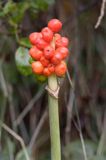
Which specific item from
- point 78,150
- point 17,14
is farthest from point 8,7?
point 78,150

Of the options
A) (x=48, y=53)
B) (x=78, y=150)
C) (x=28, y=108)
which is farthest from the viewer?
(x=28, y=108)

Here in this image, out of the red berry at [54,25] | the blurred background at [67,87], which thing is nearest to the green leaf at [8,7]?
the blurred background at [67,87]

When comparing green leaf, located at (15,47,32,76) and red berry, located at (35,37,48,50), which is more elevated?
red berry, located at (35,37,48,50)

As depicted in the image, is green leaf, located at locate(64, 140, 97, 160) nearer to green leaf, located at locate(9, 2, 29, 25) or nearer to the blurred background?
the blurred background

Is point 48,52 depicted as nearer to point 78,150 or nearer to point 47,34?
point 47,34

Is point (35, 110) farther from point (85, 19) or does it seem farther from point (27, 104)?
point (85, 19)

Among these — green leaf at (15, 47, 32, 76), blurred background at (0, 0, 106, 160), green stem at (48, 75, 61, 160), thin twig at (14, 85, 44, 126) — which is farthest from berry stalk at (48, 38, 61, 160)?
thin twig at (14, 85, 44, 126)

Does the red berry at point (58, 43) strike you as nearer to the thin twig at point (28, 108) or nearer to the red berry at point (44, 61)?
the red berry at point (44, 61)
